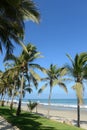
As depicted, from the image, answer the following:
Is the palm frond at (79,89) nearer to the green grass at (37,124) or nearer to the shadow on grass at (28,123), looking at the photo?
the green grass at (37,124)

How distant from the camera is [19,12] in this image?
13359 mm

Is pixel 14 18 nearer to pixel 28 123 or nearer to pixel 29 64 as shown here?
pixel 28 123

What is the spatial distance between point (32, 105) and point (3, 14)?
971 inches

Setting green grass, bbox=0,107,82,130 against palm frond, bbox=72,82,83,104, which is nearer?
green grass, bbox=0,107,82,130

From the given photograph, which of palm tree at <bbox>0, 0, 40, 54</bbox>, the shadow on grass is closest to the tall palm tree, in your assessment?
the shadow on grass

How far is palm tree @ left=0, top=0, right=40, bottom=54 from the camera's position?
12.8 metres

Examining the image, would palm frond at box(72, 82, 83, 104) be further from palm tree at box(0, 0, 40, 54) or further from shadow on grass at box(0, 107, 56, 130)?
palm tree at box(0, 0, 40, 54)

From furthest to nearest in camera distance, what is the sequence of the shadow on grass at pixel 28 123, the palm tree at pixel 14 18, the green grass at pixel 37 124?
the green grass at pixel 37 124
the shadow on grass at pixel 28 123
the palm tree at pixel 14 18

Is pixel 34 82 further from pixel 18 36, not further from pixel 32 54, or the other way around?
pixel 18 36

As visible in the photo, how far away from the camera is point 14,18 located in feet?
44.2

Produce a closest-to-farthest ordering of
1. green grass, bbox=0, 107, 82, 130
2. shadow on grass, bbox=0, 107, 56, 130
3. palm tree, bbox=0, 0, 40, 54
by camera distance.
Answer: palm tree, bbox=0, 0, 40, 54 → shadow on grass, bbox=0, 107, 56, 130 → green grass, bbox=0, 107, 82, 130

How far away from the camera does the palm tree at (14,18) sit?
1283 centimetres

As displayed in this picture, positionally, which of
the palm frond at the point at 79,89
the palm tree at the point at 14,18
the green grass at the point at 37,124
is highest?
the palm tree at the point at 14,18

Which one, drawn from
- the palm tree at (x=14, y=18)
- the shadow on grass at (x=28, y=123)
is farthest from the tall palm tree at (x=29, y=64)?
the palm tree at (x=14, y=18)
